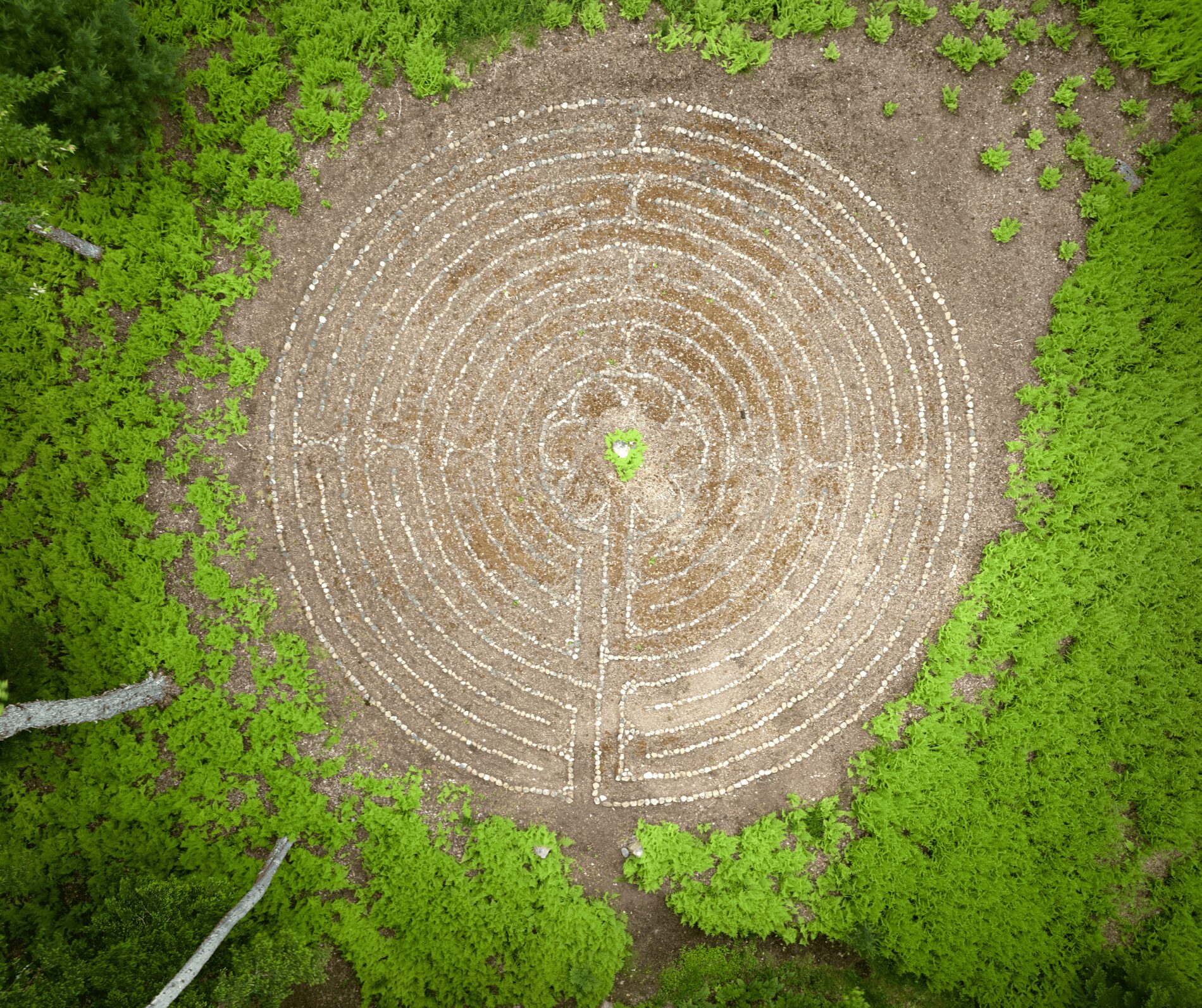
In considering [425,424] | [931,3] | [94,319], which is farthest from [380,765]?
[931,3]

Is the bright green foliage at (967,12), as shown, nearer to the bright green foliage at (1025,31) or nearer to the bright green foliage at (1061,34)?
the bright green foliage at (1025,31)

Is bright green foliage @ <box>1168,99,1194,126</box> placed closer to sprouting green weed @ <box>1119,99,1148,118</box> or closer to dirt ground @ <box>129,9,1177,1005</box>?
dirt ground @ <box>129,9,1177,1005</box>

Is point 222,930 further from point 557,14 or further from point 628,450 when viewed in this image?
point 557,14

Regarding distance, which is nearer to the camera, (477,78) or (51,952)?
(51,952)

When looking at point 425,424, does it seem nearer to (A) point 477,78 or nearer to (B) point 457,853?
(A) point 477,78

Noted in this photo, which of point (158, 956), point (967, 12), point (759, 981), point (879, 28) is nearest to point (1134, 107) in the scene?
Answer: point (967, 12)

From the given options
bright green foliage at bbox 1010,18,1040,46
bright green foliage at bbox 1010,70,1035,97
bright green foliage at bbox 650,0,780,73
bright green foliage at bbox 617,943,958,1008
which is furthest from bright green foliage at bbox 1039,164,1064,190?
bright green foliage at bbox 617,943,958,1008
